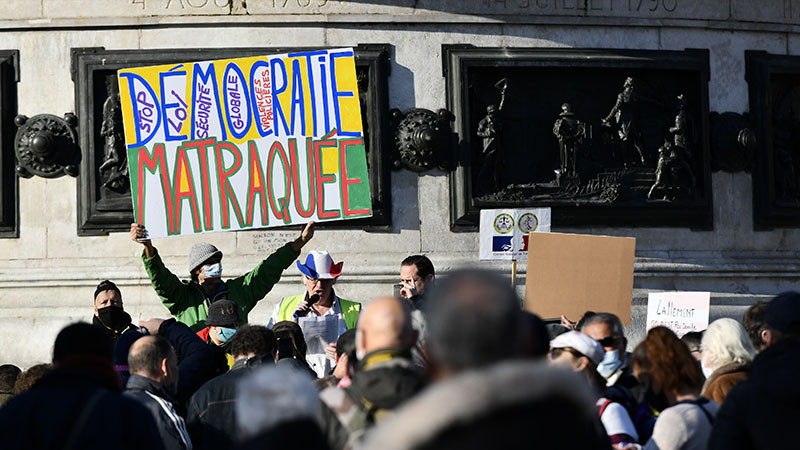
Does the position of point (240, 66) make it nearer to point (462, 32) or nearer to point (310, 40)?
point (310, 40)

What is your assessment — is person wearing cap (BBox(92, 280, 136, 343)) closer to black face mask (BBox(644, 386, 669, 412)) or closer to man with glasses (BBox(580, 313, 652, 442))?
man with glasses (BBox(580, 313, 652, 442))

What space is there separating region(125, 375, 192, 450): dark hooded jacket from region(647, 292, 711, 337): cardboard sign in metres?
5.38

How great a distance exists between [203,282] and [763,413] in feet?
19.1

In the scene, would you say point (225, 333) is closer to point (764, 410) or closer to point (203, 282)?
point (203, 282)

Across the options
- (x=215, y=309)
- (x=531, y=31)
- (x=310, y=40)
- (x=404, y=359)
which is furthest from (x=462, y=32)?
(x=404, y=359)

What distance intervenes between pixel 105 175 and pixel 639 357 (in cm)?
815

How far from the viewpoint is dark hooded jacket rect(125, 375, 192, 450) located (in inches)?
242

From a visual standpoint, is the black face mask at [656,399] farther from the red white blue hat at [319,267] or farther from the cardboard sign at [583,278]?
the cardboard sign at [583,278]

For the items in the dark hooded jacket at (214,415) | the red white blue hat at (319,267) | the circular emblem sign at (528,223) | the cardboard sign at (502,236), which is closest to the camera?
the dark hooded jacket at (214,415)

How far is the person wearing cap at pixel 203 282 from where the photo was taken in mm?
9797

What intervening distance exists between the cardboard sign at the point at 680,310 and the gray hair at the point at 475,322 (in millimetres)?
7721

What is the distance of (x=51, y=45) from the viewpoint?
13.2 metres

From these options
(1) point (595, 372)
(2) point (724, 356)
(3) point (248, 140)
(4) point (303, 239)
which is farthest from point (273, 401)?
(3) point (248, 140)

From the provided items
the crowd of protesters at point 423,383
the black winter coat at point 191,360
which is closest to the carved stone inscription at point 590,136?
the crowd of protesters at point 423,383
